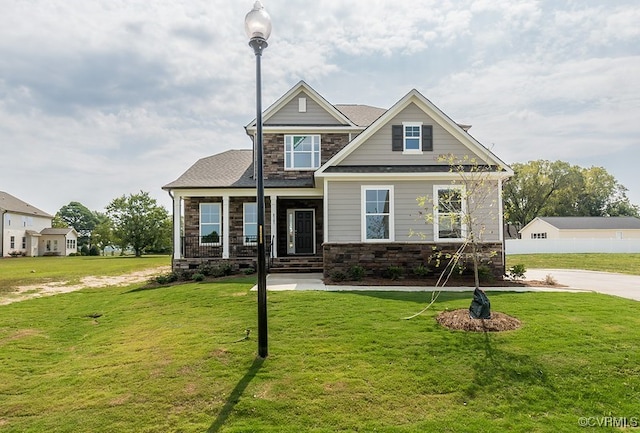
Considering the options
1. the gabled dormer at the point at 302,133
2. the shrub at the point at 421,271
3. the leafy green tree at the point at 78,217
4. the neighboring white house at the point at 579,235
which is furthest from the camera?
the leafy green tree at the point at 78,217

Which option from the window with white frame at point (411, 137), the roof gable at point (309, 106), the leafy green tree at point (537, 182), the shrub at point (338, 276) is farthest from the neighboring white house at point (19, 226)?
the leafy green tree at point (537, 182)

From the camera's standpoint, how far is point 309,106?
17.8 meters

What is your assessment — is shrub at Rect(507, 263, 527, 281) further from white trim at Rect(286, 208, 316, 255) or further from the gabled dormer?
the gabled dormer

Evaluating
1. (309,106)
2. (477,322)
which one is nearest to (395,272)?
(477,322)

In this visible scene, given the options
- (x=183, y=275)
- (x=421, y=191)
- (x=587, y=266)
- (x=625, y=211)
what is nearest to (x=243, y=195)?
(x=183, y=275)

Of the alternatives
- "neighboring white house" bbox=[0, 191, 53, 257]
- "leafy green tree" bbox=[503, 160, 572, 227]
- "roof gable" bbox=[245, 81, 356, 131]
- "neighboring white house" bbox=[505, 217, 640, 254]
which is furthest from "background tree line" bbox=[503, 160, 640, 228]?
"neighboring white house" bbox=[0, 191, 53, 257]

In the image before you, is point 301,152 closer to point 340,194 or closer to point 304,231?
point 304,231

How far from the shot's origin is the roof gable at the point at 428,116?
13.4 meters

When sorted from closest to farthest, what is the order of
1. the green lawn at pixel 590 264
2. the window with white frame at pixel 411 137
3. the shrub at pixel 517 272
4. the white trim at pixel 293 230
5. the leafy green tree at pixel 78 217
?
the shrub at pixel 517 272
the window with white frame at pixel 411 137
the white trim at pixel 293 230
the green lawn at pixel 590 264
the leafy green tree at pixel 78 217

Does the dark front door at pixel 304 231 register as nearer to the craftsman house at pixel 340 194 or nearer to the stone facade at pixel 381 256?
the craftsman house at pixel 340 194

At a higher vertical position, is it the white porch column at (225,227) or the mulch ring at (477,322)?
the white porch column at (225,227)

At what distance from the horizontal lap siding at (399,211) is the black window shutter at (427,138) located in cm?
142

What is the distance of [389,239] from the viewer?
42.7ft

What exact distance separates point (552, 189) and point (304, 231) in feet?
174
